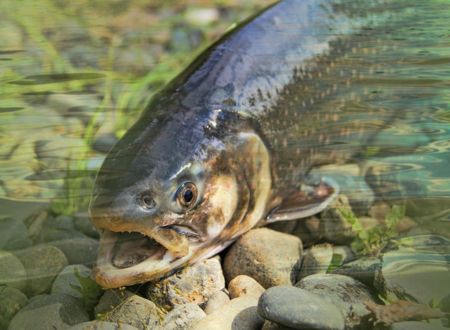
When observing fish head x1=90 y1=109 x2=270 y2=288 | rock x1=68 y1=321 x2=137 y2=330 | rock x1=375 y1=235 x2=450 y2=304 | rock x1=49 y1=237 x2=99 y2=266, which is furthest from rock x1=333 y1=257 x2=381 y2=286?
rock x1=49 y1=237 x2=99 y2=266

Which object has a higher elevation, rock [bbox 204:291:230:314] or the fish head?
the fish head

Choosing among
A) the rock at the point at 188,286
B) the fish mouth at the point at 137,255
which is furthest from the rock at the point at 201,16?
the rock at the point at 188,286

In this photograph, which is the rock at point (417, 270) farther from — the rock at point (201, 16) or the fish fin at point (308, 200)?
the rock at point (201, 16)

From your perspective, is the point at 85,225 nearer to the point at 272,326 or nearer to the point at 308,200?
the point at 272,326

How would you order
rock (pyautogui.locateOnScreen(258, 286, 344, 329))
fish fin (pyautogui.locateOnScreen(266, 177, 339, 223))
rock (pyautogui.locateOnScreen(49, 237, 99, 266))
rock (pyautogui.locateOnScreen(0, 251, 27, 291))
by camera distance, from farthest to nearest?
fish fin (pyautogui.locateOnScreen(266, 177, 339, 223)) < rock (pyautogui.locateOnScreen(49, 237, 99, 266)) < rock (pyautogui.locateOnScreen(0, 251, 27, 291)) < rock (pyautogui.locateOnScreen(258, 286, 344, 329))

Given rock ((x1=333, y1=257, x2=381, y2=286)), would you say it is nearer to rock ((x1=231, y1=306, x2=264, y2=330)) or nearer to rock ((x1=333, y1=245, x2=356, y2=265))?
rock ((x1=333, y1=245, x2=356, y2=265))

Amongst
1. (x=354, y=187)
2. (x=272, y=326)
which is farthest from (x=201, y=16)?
(x=272, y=326)
